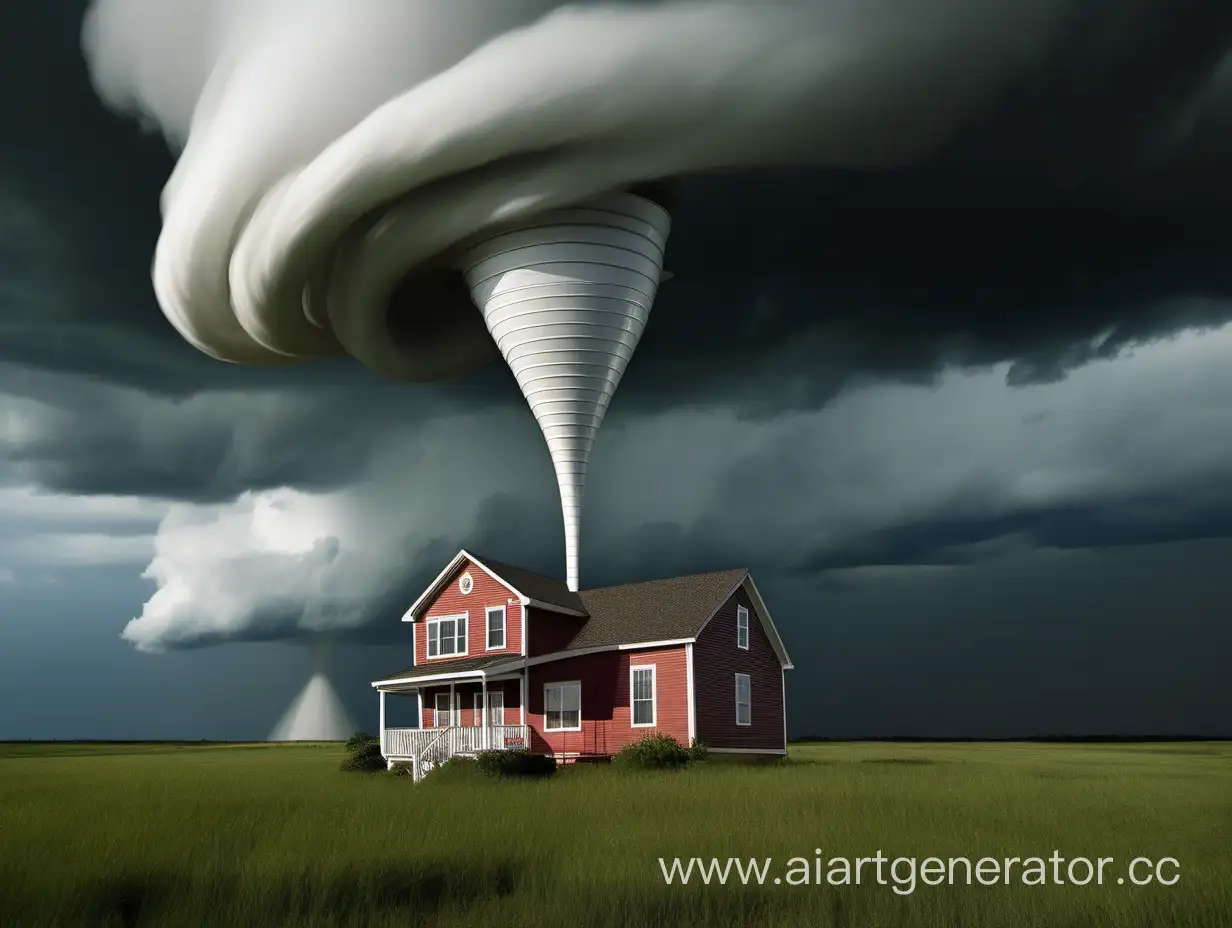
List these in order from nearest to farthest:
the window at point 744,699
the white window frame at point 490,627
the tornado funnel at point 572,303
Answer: the window at point 744,699, the white window frame at point 490,627, the tornado funnel at point 572,303

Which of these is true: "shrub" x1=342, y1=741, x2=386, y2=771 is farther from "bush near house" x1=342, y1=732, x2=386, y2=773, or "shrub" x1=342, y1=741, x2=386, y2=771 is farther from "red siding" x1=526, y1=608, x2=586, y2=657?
"red siding" x1=526, y1=608, x2=586, y2=657

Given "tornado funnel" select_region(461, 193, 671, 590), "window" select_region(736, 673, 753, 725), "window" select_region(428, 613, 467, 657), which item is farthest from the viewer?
"tornado funnel" select_region(461, 193, 671, 590)

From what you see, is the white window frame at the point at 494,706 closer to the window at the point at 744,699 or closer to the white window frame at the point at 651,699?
the white window frame at the point at 651,699

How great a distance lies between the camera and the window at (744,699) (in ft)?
132

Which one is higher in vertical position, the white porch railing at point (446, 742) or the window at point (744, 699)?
the window at point (744, 699)

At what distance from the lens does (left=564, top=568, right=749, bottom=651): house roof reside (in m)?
38.4

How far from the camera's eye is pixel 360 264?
1923 inches

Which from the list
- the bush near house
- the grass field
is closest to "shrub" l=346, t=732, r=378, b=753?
the bush near house

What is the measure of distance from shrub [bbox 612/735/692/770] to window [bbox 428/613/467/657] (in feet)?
31.9

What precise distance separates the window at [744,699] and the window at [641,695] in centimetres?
385

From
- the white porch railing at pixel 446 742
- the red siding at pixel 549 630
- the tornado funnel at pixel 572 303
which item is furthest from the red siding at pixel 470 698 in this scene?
the tornado funnel at pixel 572 303

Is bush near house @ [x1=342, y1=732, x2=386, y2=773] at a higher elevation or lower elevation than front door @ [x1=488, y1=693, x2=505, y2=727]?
lower

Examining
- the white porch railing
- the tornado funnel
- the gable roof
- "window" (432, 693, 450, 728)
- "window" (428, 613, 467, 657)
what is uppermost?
the tornado funnel

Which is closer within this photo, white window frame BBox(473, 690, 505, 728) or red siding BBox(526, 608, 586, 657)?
red siding BBox(526, 608, 586, 657)
